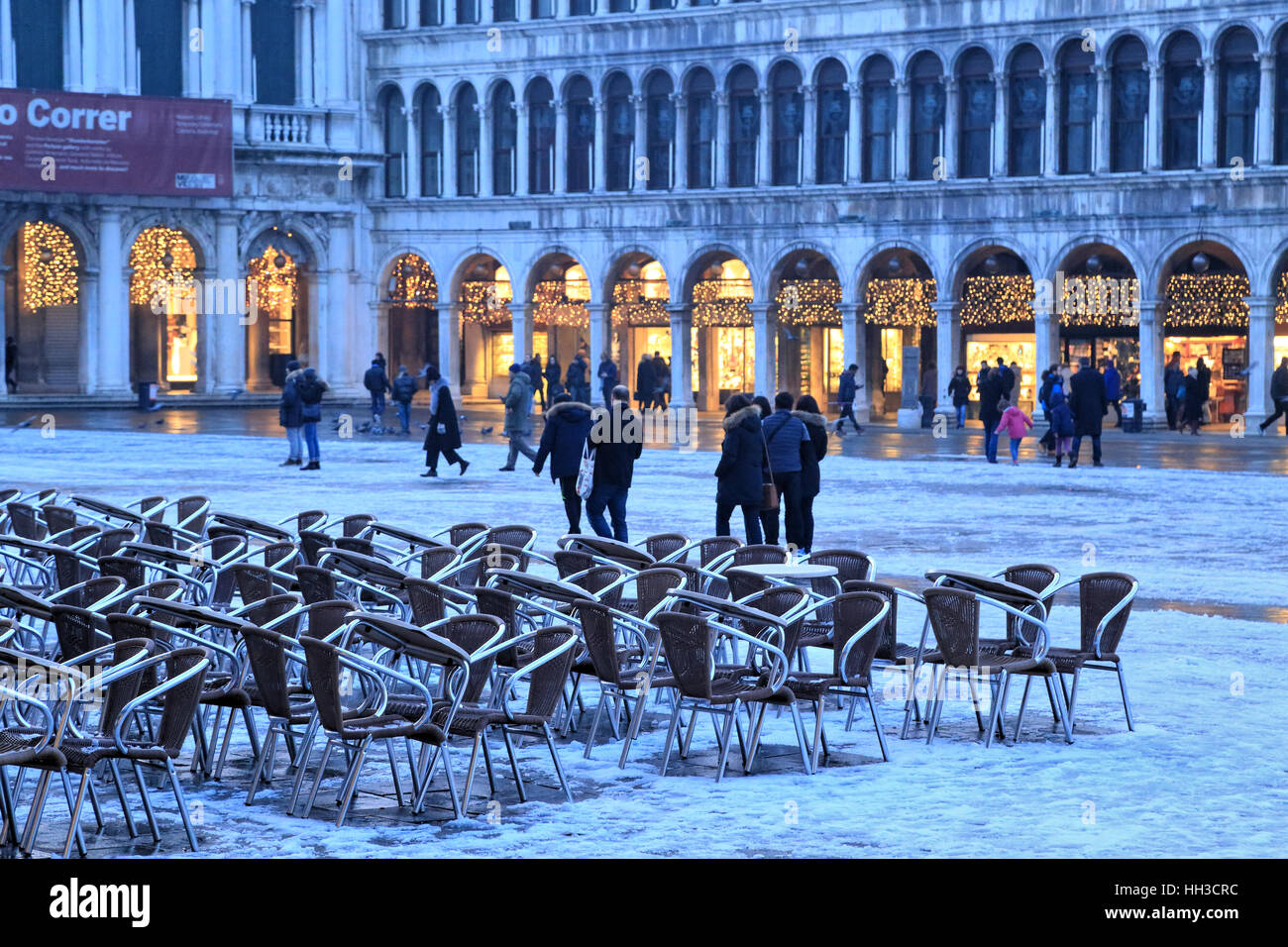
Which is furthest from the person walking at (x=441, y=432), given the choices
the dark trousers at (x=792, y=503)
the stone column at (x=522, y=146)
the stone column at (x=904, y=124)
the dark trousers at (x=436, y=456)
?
the stone column at (x=522, y=146)

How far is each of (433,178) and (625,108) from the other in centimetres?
594

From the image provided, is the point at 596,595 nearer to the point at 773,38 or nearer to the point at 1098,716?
the point at 1098,716

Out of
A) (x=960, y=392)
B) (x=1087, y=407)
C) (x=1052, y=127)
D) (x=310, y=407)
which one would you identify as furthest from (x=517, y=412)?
(x=1052, y=127)

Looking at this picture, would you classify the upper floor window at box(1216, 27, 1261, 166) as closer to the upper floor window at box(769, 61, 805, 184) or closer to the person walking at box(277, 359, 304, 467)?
the upper floor window at box(769, 61, 805, 184)

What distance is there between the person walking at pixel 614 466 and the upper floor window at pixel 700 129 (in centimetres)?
3141

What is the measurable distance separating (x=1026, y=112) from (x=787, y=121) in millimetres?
5954

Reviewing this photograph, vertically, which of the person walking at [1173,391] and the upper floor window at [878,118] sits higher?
the upper floor window at [878,118]

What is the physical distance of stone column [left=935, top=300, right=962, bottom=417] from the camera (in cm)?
4506

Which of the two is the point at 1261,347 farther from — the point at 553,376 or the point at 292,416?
the point at 292,416

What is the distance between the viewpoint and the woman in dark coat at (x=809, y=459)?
17.6m

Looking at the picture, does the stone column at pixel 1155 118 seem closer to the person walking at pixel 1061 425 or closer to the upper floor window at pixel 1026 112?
the upper floor window at pixel 1026 112

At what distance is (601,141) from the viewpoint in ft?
164

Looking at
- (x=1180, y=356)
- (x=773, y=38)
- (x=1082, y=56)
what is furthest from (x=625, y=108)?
(x=1180, y=356)

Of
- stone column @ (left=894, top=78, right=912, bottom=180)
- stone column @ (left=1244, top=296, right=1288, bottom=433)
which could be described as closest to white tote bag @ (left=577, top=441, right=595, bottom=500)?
stone column @ (left=1244, top=296, right=1288, bottom=433)
